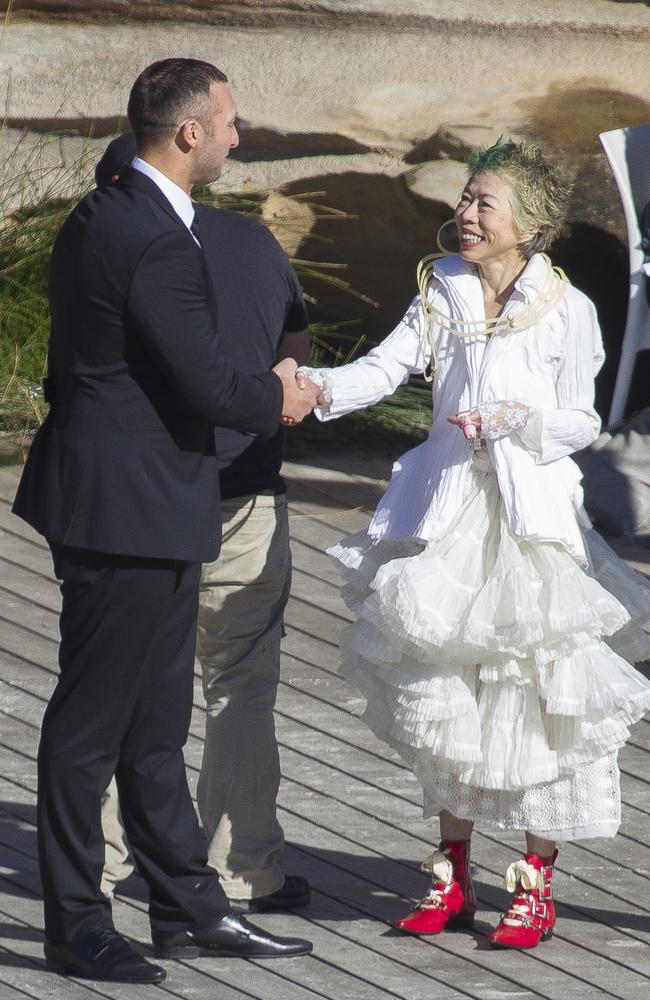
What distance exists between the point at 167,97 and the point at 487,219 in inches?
31.0

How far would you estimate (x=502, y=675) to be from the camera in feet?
11.1

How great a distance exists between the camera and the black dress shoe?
11.0 feet

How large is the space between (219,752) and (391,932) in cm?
56

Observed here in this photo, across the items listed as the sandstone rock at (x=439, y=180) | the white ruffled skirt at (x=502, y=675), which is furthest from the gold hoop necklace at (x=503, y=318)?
the sandstone rock at (x=439, y=180)

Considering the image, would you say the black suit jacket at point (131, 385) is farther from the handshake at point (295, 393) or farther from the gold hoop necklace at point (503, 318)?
the gold hoop necklace at point (503, 318)

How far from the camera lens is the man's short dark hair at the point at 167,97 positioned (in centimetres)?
312

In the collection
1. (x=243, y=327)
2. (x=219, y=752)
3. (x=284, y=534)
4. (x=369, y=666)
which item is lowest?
(x=219, y=752)

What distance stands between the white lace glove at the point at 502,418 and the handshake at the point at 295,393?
36 centimetres

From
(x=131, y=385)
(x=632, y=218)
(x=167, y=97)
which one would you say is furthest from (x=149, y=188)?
(x=632, y=218)

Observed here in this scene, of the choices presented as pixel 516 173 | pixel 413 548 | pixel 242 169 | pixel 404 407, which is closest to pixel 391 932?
pixel 413 548

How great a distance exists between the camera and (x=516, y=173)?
350 centimetres

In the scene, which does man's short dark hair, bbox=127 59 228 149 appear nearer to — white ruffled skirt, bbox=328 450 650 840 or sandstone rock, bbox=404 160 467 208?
white ruffled skirt, bbox=328 450 650 840

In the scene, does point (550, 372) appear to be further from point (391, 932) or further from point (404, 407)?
point (404, 407)

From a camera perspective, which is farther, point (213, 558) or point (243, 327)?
point (243, 327)
